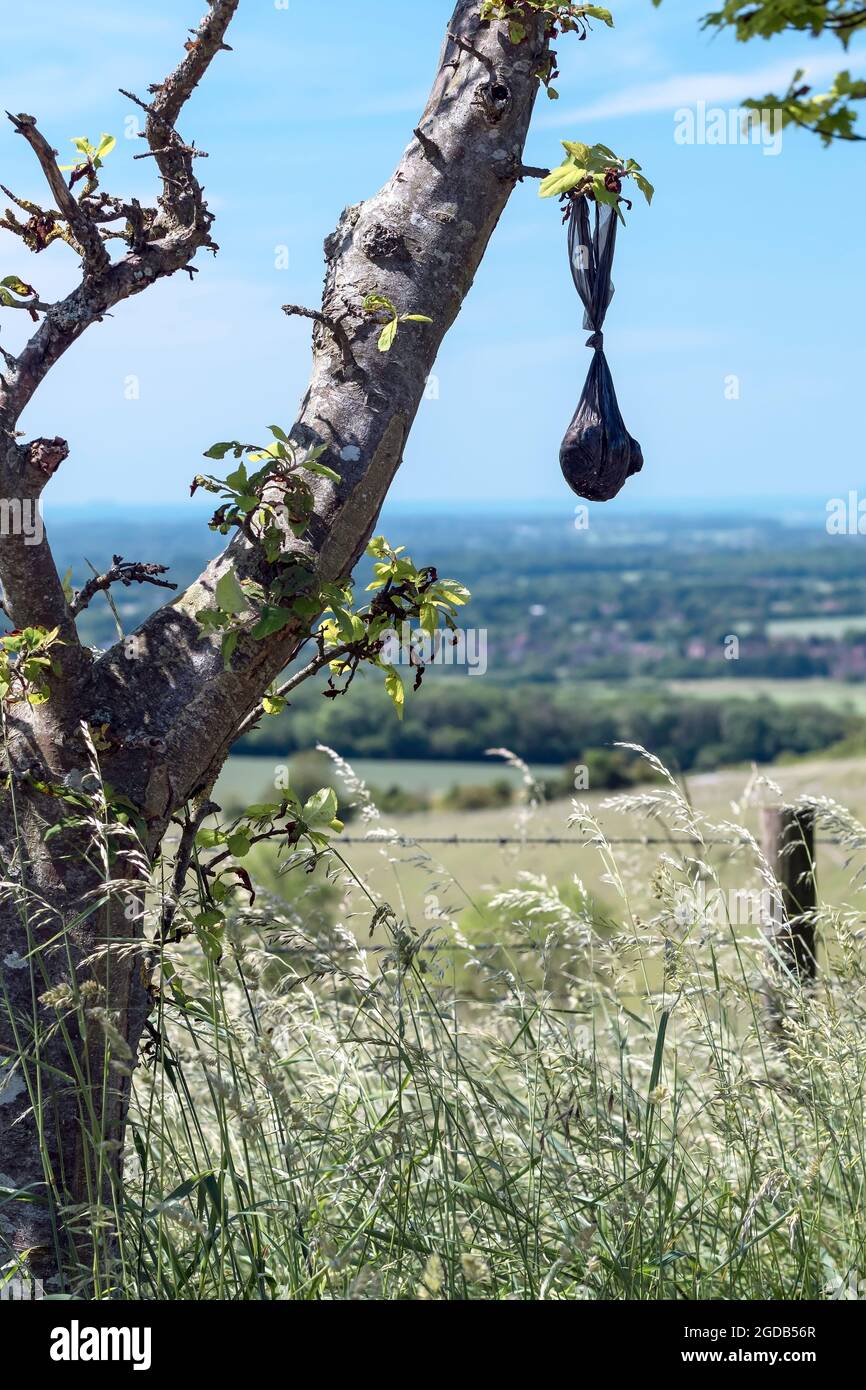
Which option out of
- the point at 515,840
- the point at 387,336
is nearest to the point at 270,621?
the point at 387,336

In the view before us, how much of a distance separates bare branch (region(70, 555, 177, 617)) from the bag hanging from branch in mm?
1001

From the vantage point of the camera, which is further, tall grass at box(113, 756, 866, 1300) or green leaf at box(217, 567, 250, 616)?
green leaf at box(217, 567, 250, 616)

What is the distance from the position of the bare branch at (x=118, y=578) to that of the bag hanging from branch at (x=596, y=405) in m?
1.00

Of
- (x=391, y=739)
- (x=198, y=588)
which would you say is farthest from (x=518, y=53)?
(x=391, y=739)

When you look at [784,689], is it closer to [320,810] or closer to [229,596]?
[320,810]

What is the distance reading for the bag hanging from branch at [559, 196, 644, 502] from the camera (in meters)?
2.66

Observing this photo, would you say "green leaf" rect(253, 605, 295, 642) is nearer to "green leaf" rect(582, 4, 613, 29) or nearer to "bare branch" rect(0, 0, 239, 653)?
"bare branch" rect(0, 0, 239, 653)

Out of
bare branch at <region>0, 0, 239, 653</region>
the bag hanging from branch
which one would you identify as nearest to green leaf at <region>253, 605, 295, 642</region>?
bare branch at <region>0, 0, 239, 653</region>

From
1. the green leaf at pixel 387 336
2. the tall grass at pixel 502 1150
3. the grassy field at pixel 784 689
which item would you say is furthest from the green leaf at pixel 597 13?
the grassy field at pixel 784 689

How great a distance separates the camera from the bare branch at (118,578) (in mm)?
2176

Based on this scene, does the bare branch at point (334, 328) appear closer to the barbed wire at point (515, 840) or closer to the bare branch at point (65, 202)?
the bare branch at point (65, 202)

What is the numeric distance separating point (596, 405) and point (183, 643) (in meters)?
1.13

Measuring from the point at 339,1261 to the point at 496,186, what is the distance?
1.96 metres
